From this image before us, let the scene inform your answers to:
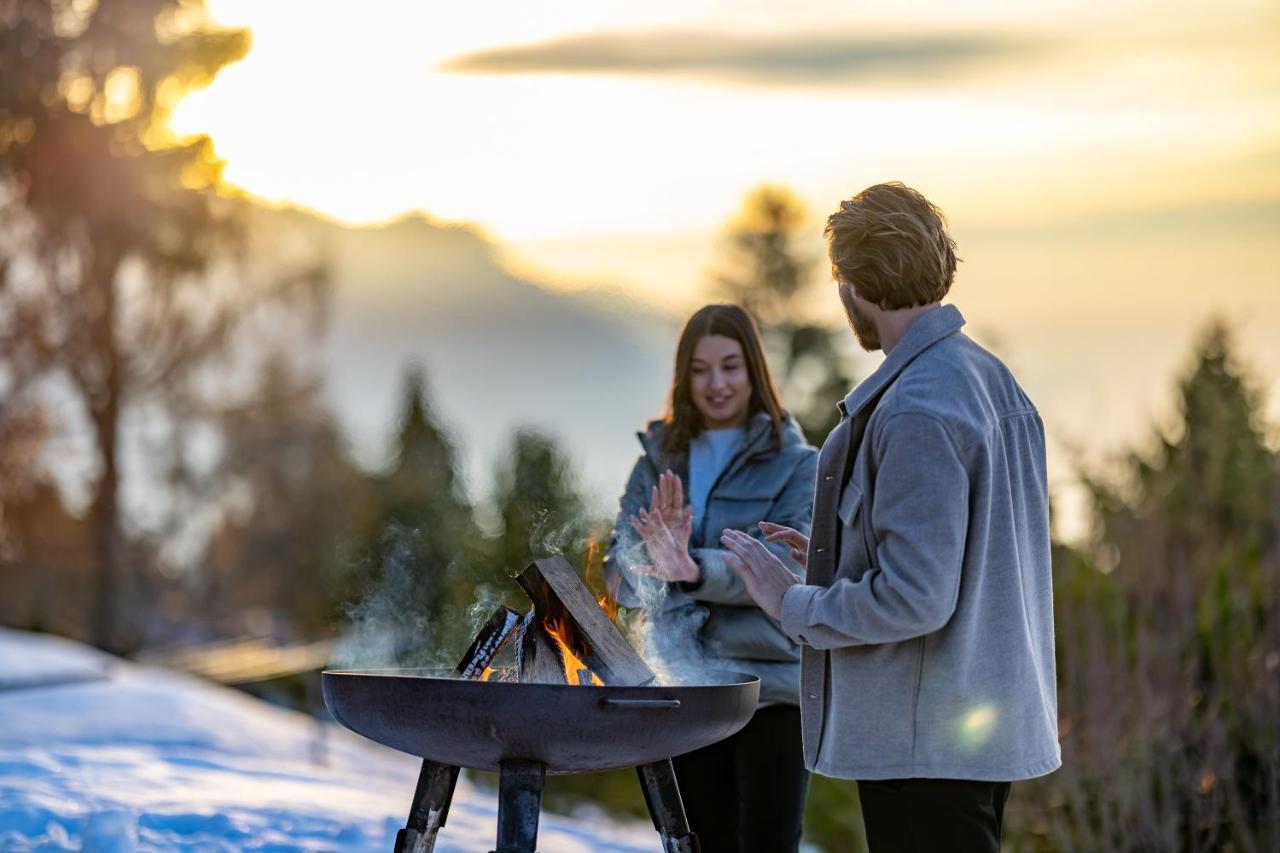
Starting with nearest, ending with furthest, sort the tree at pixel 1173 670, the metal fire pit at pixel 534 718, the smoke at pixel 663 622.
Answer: the metal fire pit at pixel 534 718
the smoke at pixel 663 622
the tree at pixel 1173 670

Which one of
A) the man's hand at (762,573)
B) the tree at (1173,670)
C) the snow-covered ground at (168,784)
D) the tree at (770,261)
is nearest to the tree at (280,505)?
the tree at (770,261)

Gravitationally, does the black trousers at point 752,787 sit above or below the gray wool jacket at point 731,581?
below

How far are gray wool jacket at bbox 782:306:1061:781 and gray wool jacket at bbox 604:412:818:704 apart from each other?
2.90 feet

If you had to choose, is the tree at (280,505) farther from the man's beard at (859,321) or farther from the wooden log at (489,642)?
the man's beard at (859,321)

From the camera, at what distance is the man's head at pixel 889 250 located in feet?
8.60

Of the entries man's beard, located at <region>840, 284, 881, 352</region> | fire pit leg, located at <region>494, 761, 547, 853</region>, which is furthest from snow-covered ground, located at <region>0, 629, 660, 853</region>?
man's beard, located at <region>840, 284, 881, 352</region>

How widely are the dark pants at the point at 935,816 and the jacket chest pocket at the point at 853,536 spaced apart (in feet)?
1.23

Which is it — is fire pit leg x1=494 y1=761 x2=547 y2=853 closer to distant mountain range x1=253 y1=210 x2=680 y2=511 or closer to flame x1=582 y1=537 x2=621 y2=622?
flame x1=582 y1=537 x2=621 y2=622

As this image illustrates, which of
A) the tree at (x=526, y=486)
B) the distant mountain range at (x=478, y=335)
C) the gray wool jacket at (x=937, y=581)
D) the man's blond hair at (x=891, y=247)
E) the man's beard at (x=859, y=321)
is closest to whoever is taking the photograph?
the gray wool jacket at (x=937, y=581)

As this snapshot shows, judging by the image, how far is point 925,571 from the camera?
2484mm

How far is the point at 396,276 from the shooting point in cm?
8650

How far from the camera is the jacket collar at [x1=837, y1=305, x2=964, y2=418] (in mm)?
2646

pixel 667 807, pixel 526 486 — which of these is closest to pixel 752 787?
pixel 667 807

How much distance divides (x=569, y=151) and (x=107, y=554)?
24.1ft
